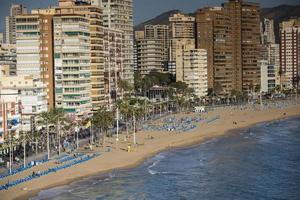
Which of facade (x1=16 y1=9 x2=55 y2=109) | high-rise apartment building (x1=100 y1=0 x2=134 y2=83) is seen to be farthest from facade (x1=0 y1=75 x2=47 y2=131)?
high-rise apartment building (x1=100 y1=0 x2=134 y2=83)

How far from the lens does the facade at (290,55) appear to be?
141913 millimetres

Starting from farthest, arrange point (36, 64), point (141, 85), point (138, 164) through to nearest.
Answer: point (141, 85) < point (36, 64) < point (138, 164)

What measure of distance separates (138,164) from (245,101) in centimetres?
7037

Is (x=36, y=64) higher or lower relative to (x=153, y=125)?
higher

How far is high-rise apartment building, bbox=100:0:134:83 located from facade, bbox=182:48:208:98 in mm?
17235

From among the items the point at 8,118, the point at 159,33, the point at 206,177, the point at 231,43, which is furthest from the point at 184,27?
the point at 206,177

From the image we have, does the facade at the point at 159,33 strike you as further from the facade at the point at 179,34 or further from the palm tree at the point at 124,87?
the palm tree at the point at 124,87

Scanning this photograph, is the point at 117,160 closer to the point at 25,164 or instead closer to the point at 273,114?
the point at 25,164

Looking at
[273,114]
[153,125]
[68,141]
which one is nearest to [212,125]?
[153,125]

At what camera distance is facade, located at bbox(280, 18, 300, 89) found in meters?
142

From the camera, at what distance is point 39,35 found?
6159cm

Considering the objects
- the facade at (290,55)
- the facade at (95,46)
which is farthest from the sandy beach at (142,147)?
the facade at (290,55)

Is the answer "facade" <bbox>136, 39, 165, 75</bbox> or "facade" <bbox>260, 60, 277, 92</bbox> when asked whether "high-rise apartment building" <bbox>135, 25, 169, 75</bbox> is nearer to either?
"facade" <bbox>136, 39, 165, 75</bbox>

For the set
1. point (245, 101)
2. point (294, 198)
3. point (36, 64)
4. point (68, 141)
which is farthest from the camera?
point (245, 101)
